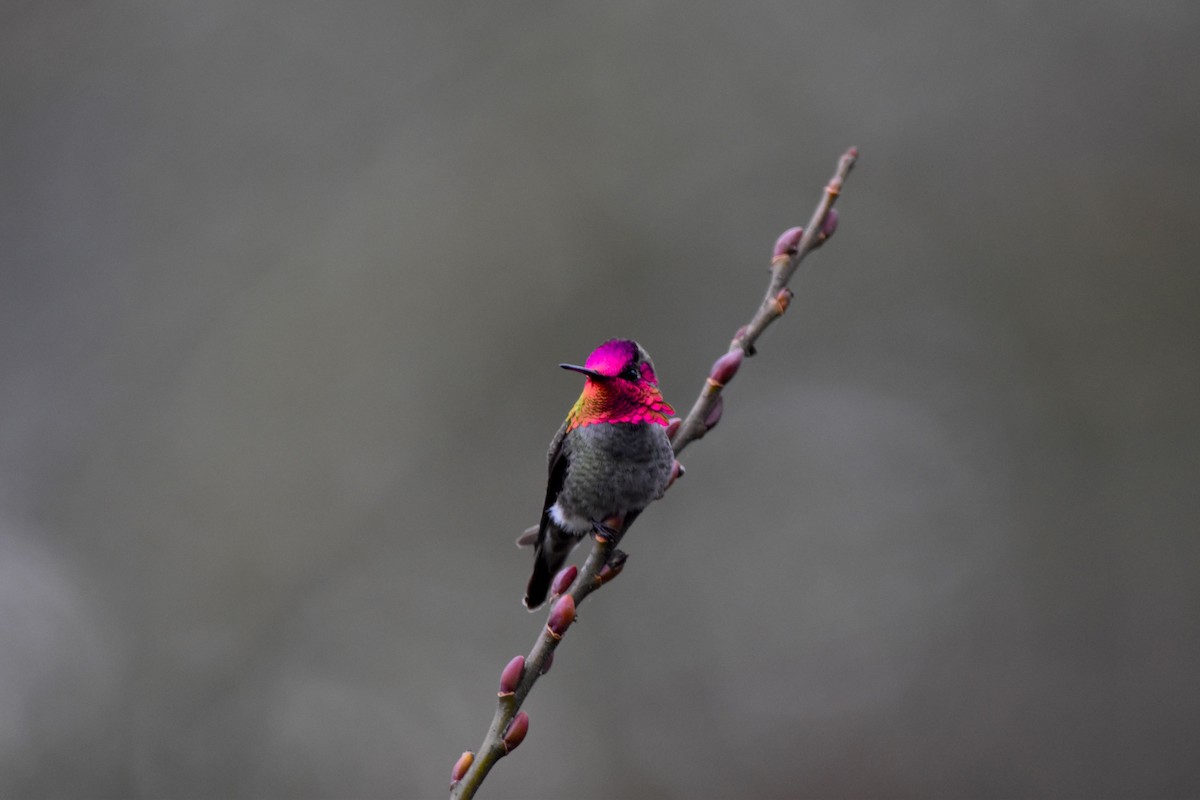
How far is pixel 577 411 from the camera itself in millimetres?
2586

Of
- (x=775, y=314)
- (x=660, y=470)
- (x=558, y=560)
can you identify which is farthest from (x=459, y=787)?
(x=558, y=560)

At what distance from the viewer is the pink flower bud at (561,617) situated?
1.38 metres

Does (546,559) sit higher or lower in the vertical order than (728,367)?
higher

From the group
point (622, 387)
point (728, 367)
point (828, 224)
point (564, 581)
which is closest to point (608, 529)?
point (622, 387)

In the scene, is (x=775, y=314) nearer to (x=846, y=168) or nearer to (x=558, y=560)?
(x=846, y=168)

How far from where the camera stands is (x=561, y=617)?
54.6 inches

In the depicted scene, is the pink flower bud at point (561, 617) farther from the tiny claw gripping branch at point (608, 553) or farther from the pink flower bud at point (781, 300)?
the pink flower bud at point (781, 300)

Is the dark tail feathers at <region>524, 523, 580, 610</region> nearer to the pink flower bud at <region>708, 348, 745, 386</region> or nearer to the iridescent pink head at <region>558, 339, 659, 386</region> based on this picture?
the iridescent pink head at <region>558, 339, 659, 386</region>

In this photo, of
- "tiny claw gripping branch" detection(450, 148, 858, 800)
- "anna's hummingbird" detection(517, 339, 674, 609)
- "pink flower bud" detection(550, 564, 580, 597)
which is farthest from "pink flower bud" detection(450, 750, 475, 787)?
"anna's hummingbird" detection(517, 339, 674, 609)

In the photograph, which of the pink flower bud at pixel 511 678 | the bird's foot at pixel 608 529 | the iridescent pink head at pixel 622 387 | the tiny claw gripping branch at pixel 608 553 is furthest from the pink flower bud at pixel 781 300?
the pink flower bud at pixel 511 678

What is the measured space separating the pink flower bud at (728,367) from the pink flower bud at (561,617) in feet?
1.28

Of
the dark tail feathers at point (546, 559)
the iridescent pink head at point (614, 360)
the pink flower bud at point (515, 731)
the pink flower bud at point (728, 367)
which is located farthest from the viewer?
the dark tail feathers at point (546, 559)

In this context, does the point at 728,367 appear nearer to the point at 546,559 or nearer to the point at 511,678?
the point at 511,678

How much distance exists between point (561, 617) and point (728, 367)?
434mm
